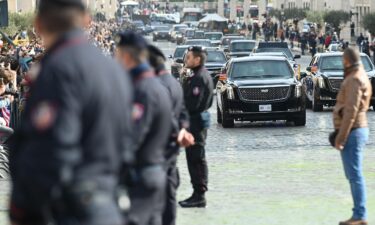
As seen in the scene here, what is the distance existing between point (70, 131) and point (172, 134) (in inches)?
165

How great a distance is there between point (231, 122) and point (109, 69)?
764 inches

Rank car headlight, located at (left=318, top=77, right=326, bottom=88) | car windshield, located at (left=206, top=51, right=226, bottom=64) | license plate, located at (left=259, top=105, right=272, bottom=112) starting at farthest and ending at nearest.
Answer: car windshield, located at (left=206, top=51, right=226, bottom=64), car headlight, located at (left=318, top=77, right=326, bottom=88), license plate, located at (left=259, top=105, right=272, bottom=112)

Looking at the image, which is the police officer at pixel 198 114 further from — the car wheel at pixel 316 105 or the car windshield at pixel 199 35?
the car windshield at pixel 199 35

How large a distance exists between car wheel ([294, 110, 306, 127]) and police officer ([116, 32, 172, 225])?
1724 centimetres

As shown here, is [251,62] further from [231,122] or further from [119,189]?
[119,189]

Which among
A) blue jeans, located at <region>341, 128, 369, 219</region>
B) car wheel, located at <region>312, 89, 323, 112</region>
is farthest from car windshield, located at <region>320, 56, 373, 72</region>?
blue jeans, located at <region>341, 128, 369, 219</region>

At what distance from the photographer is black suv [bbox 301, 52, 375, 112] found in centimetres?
2845

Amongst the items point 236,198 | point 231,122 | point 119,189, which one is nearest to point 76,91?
point 119,189

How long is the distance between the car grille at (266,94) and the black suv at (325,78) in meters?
3.71

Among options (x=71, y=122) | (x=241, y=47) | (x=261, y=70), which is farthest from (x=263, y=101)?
(x=241, y=47)

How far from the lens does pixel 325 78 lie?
93.8 ft

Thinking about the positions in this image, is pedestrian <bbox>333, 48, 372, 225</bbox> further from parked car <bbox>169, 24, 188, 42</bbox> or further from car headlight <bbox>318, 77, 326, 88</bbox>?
parked car <bbox>169, 24, 188, 42</bbox>

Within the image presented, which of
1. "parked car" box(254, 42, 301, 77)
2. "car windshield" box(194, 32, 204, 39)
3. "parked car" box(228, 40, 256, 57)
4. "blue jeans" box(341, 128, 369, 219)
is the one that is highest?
"blue jeans" box(341, 128, 369, 219)

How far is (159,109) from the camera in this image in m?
7.36
